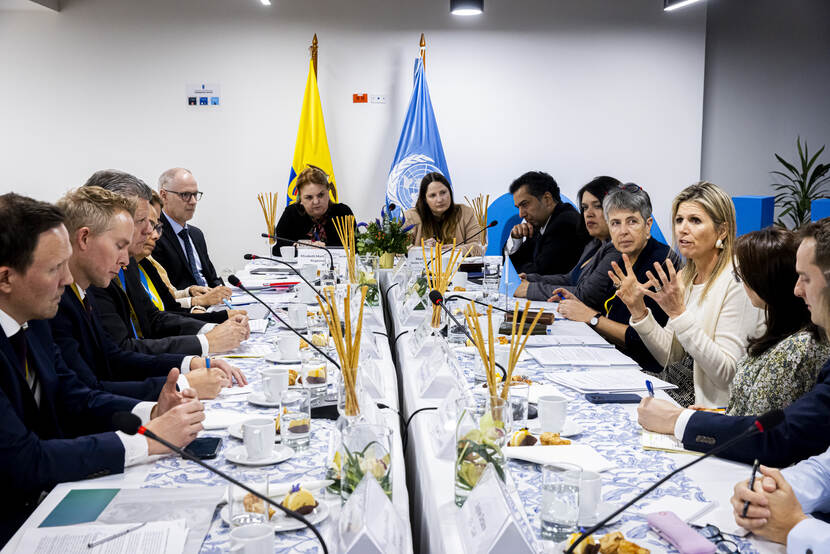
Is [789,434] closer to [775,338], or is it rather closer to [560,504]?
[775,338]

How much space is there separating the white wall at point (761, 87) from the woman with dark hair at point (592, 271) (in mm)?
3495

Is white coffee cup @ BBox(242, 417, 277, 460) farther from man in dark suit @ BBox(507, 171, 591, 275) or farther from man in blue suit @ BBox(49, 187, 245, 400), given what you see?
man in dark suit @ BBox(507, 171, 591, 275)

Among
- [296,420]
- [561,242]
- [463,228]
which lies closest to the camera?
[296,420]

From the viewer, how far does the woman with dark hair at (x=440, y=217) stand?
5.61 meters

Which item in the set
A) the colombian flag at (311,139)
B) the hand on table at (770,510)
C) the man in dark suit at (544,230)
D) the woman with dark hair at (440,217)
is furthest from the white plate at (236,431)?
the colombian flag at (311,139)

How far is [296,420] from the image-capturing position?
170 centimetres

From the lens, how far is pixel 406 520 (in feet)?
4.37

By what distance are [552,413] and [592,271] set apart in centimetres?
215

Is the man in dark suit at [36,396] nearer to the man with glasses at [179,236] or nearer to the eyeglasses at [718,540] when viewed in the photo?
the eyeglasses at [718,540]

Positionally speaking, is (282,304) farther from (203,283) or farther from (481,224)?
(481,224)

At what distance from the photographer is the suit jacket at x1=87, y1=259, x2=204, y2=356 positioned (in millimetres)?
2627

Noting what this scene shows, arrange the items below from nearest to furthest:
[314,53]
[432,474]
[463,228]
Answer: [432,474]
[463,228]
[314,53]

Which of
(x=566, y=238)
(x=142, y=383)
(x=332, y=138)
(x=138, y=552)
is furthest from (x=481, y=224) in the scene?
(x=138, y=552)

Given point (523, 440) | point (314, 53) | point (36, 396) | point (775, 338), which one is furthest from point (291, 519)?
point (314, 53)
